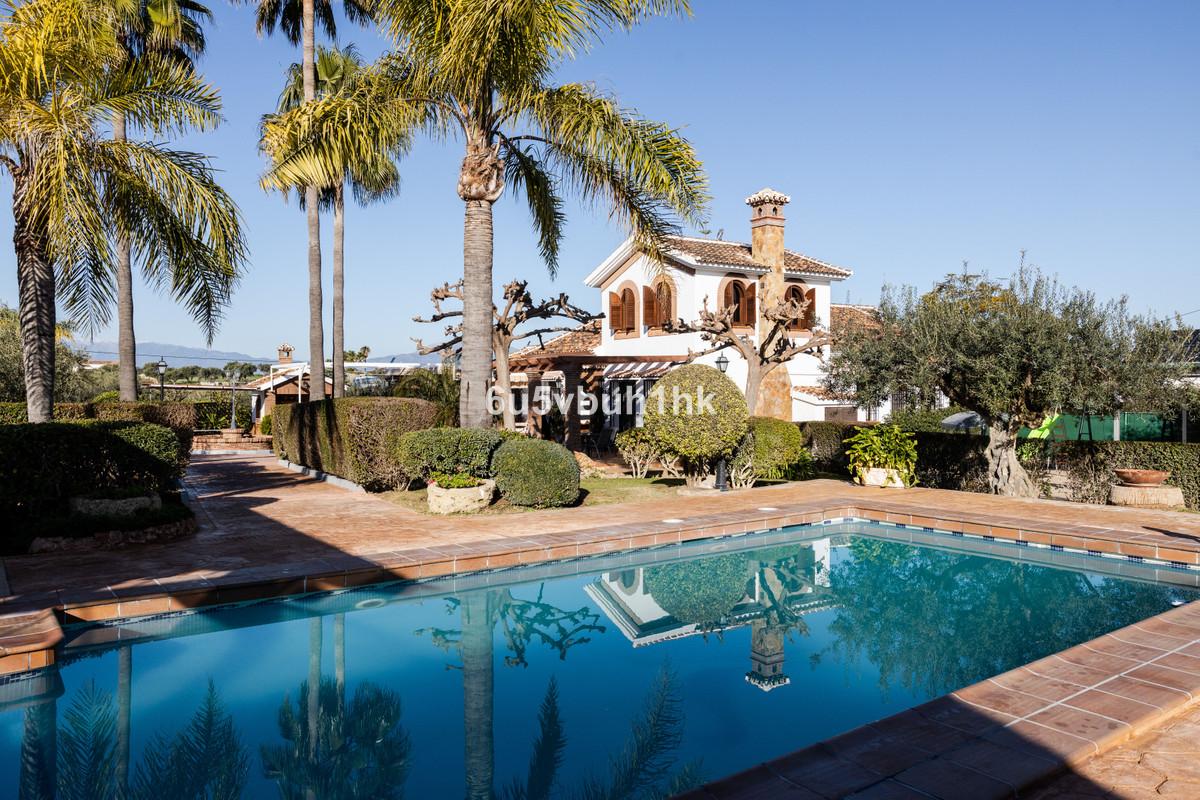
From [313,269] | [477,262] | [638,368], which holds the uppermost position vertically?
[313,269]

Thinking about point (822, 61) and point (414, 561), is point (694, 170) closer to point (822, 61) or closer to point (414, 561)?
point (822, 61)

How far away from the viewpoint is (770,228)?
2694 centimetres

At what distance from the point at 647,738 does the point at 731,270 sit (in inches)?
879

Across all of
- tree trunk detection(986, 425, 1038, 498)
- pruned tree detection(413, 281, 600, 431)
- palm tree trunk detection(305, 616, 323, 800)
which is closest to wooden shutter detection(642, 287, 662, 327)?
pruned tree detection(413, 281, 600, 431)

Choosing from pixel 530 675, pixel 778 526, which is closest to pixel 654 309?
pixel 778 526

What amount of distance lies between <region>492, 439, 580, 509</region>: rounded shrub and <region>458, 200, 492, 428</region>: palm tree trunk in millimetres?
819

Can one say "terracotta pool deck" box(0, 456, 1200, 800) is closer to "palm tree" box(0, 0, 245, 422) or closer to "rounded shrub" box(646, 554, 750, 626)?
"rounded shrub" box(646, 554, 750, 626)

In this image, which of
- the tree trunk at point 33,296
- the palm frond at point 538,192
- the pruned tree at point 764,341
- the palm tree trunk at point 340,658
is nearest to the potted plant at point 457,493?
the palm tree trunk at point 340,658

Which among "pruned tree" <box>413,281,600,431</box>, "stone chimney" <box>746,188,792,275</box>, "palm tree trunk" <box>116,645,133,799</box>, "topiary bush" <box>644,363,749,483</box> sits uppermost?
"stone chimney" <box>746,188,792,275</box>

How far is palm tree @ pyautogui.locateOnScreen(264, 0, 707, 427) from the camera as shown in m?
12.3

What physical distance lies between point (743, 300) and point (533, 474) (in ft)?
51.3

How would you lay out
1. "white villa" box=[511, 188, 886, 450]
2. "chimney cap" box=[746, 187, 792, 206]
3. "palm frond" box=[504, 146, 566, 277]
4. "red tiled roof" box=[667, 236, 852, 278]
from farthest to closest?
1. "chimney cap" box=[746, 187, 792, 206]
2. "red tiled roof" box=[667, 236, 852, 278]
3. "white villa" box=[511, 188, 886, 450]
4. "palm frond" box=[504, 146, 566, 277]

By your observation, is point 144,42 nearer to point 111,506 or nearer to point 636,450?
point 111,506

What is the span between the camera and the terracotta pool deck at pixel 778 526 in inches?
167
